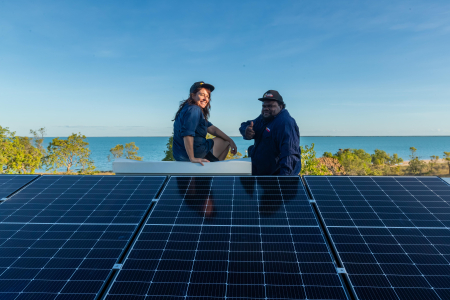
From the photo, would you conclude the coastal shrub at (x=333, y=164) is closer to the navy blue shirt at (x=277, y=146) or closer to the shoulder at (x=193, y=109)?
the navy blue shirt at (x=277, y=146)

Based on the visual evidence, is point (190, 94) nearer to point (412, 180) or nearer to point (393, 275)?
point (412, 180)

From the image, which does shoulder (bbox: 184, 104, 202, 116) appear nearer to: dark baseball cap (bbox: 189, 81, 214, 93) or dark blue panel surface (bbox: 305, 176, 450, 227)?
dark baseball cap (bbox: 189, 81, 214, 93)

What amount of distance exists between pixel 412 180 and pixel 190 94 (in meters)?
4.20

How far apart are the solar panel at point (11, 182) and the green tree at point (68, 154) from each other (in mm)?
26013

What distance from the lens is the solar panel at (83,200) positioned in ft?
10.4

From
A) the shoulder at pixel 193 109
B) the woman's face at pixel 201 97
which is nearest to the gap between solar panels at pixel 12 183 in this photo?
the shoulder at pixel 193 109

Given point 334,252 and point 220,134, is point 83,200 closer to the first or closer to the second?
point 334,252

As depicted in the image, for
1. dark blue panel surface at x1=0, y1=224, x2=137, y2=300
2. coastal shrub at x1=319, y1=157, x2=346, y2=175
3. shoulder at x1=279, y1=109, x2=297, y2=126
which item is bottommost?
coastal shrub at x1=319, y1=157, x2=346, y2=175

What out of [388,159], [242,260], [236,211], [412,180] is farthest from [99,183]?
[388,159]

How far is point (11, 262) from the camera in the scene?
99.4 inches

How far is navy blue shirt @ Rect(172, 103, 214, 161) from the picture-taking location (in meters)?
5.02

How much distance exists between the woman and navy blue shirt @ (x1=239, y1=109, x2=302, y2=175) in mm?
691

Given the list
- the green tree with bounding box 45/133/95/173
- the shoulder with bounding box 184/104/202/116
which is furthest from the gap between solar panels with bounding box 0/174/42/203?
the green tree with bounding box 45/133/95/173

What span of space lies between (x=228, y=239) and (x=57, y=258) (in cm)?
166
